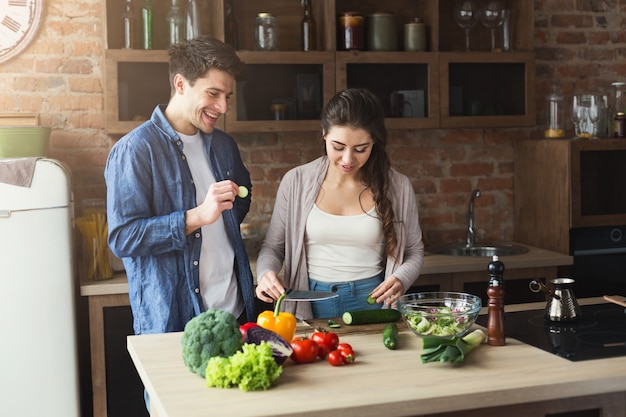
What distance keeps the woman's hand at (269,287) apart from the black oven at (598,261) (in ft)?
6.95

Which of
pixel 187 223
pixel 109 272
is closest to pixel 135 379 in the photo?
pixel 109 272

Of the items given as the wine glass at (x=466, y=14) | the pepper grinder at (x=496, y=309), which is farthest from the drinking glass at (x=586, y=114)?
the pepper grinder at (x=496, y=309)

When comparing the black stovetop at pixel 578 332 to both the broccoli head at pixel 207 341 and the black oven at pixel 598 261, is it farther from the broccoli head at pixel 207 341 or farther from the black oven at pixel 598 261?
the black oven at pixel 598 261

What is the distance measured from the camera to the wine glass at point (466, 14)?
14.5 feet

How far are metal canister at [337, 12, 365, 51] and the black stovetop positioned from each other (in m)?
1.87

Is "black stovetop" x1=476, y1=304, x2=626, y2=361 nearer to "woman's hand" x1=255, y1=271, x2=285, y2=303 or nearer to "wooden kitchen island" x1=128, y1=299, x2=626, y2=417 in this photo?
"wooden kitchen island" x1=128, y1=299, x2=626, y2=417

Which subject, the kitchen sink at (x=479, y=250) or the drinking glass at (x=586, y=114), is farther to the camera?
the drinking glass at (x=586, y=114)

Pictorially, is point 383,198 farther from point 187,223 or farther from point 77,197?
point 77,197

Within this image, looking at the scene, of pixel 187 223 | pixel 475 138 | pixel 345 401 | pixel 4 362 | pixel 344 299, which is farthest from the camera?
pixel 475 138

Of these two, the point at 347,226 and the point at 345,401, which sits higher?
the point at 347,226

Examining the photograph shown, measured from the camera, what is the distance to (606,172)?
4.39m

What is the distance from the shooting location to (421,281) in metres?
4.03

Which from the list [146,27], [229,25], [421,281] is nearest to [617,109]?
[421,281]

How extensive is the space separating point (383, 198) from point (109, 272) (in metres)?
1.45
